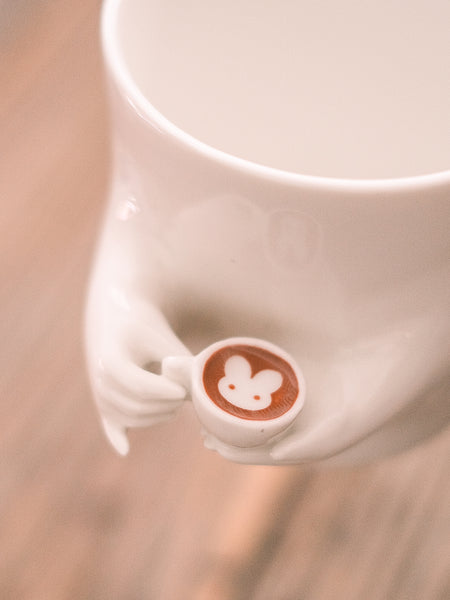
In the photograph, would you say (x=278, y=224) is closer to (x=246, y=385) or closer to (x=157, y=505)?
A: (x=246, y=385)

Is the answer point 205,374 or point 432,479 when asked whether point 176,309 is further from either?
point 432,479

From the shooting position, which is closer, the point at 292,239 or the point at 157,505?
the point at 292,239

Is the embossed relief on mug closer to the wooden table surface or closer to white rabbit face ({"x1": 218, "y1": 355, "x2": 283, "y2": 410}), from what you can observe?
white rabbit face ({"x1": 218, "y1": 355, "x2": 283, "y2": 410})

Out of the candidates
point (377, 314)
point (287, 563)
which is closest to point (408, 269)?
point (377, 314)

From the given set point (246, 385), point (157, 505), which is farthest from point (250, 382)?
point (157, 505)

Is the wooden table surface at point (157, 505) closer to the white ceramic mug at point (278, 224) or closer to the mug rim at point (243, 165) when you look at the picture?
the white ceramic mug at point (278, 224)

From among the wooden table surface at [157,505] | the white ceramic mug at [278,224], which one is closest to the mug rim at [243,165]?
the white ceramic mug at [278,224]

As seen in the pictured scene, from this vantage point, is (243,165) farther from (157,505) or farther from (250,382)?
(157,505)

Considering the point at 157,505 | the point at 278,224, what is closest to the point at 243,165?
the point at 278,224
